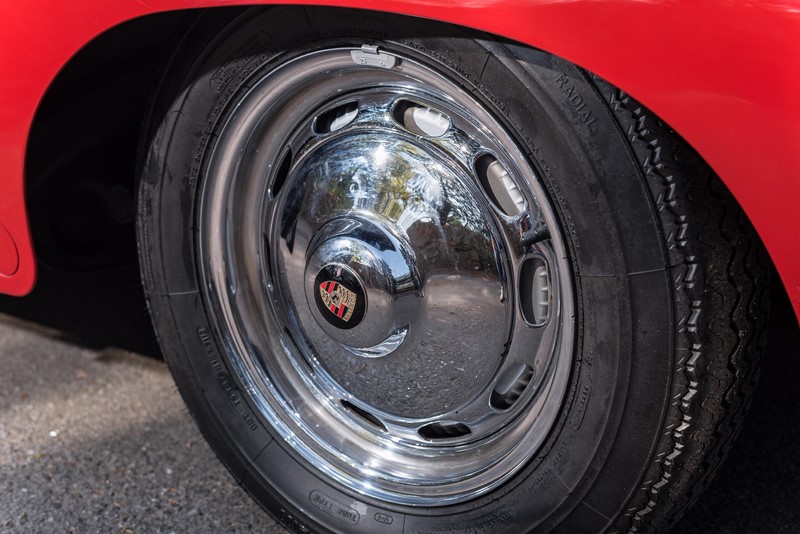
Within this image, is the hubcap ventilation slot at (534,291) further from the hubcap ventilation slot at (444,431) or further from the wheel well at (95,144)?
the wheel well at (95,144)

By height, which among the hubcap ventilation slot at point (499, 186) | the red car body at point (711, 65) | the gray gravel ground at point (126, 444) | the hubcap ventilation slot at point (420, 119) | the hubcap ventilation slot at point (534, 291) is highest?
the red car body at point (711, 65)

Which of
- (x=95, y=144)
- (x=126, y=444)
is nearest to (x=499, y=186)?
(x=95, y=144)

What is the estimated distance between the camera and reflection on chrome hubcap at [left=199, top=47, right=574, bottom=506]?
1.53m

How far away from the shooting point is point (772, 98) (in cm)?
107

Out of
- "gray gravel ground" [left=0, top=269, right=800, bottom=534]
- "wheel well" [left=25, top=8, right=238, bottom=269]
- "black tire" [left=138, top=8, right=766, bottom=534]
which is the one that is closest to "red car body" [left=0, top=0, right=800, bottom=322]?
"black tire" [left=138, top=8, right=766, bottom=534]

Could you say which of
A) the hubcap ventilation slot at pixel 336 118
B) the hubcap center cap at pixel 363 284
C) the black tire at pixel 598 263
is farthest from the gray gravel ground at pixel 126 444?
the hubcap ventilation slot at pixel 336 118

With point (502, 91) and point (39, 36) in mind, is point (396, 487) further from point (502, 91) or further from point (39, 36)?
point (39, 36)

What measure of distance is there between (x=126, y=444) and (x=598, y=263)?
1458 mm

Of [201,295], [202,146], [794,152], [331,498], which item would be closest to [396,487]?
[331,498]

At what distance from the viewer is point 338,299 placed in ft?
5.56

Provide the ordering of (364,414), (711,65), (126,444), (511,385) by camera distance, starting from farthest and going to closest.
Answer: (126,444) < (364,414) < (511,385) < (711,65)

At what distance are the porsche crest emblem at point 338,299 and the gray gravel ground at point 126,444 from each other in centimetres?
56

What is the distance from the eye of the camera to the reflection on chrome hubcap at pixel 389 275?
1.53 meters

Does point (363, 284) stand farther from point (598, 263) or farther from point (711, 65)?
point (711, 65)
